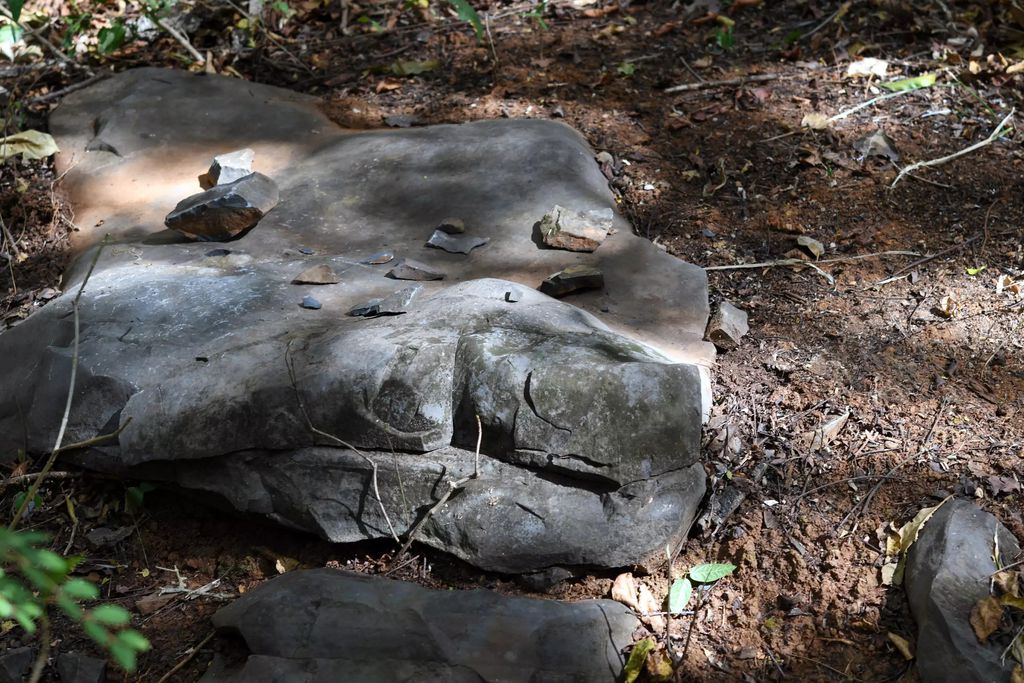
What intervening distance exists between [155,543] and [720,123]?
330 cm

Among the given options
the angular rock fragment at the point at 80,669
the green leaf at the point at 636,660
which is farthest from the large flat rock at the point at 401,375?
the angular rock fragment at the point at 80,669

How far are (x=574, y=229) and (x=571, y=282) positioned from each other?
0.36 meters

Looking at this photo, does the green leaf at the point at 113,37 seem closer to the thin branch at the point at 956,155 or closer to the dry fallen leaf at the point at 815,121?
the dry fallen leaf at the point at 815,121

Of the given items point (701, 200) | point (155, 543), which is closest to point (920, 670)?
point (155, 543)

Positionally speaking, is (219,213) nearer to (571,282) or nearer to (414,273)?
(414,273)

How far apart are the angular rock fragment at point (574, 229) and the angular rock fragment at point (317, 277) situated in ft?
2.79

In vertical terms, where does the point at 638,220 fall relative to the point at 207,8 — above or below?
below

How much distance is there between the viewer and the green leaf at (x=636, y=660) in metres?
2.25

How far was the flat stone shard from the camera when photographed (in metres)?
2.19

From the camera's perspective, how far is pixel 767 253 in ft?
12.4

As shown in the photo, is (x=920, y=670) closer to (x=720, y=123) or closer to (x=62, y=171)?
(x=720, y=123)

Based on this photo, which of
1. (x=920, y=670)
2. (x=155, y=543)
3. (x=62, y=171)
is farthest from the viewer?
(x=62, y=171)

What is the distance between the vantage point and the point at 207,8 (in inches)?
227

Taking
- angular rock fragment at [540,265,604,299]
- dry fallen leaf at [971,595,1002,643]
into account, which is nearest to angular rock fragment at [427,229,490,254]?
angular rock fragment at [540,265,604,299]
